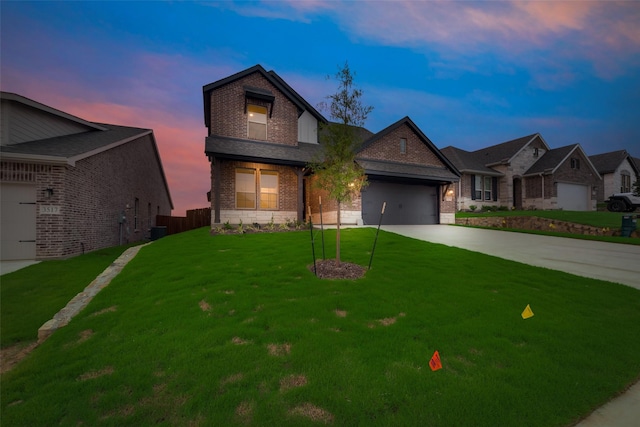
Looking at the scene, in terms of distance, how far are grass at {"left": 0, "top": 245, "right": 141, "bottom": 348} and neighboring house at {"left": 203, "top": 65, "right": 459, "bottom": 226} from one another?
19.2 feet

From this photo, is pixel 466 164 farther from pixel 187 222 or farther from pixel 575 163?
pixel 187 222

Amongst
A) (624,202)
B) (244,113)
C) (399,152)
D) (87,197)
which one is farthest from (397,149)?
(624,202)

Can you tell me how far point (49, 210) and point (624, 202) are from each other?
128 feet

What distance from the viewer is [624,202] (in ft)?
74.6

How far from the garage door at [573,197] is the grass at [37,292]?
3688 centimetres

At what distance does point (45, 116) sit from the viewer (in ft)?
40.3

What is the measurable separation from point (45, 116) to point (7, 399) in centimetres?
1520

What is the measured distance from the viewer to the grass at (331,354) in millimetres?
2439

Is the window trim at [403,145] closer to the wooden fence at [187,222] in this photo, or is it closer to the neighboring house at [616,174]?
the wooden fence at [187,222]

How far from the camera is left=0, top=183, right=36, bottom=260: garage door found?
933cm

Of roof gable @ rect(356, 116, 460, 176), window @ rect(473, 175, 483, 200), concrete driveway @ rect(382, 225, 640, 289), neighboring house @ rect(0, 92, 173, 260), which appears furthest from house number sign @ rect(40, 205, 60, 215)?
window @ rect(473, 175, 483, 200)

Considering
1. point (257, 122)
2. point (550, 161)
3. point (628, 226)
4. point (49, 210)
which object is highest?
point (550, 161)

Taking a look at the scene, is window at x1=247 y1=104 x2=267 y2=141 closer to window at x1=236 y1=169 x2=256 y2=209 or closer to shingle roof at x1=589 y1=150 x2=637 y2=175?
window at x1=236 y1=169 x2=256 y2=209

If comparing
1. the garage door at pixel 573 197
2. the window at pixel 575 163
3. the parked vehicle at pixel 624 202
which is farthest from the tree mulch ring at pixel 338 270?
the window at pixel 575 163
